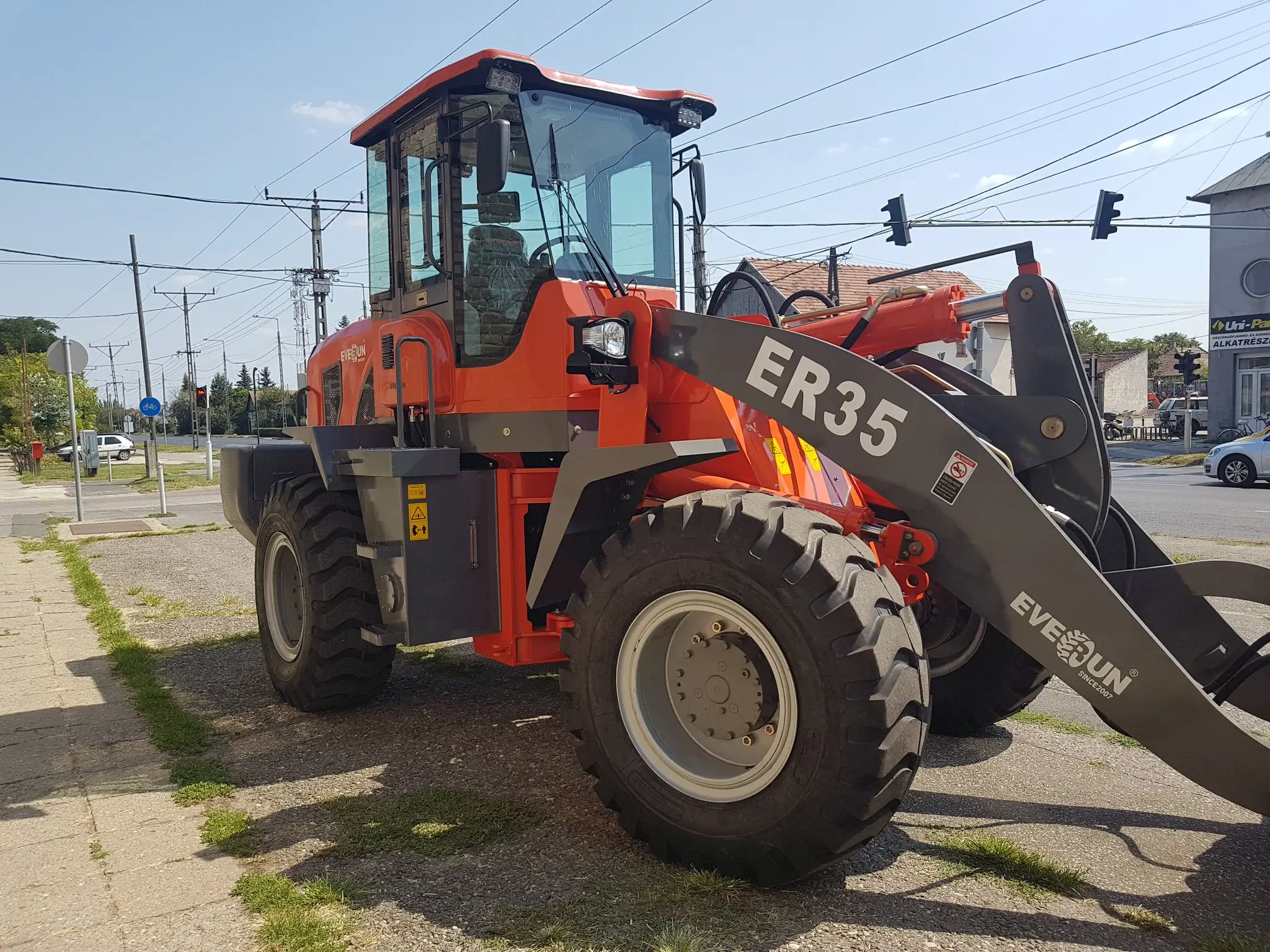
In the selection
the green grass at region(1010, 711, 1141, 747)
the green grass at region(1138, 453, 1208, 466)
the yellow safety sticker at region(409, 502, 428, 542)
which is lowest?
the green grass at region(1138, 453, 1208, 466)

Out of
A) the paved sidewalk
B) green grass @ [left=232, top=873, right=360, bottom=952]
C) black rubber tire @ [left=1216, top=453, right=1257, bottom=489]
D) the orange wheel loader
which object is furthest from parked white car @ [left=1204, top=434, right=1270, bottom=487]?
green grass @ [left=232, top=873, right=360, bottom=952]

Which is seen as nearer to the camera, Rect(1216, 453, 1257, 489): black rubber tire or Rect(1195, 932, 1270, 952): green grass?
Rect(1195, 932, 1270, 952): green grass

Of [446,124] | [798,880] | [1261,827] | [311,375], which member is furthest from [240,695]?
[1261,827]

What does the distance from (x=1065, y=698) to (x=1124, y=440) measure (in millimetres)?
44953

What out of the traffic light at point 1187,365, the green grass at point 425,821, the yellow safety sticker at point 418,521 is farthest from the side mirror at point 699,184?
the traffic light at point 1187,365

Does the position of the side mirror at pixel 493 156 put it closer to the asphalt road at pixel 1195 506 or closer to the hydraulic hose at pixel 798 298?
the hydraulic hose at pixel 798 298

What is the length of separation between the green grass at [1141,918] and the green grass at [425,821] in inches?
82.2

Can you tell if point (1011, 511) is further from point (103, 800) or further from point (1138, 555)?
point (103, 800)

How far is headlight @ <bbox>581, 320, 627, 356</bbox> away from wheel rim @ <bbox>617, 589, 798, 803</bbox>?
113cm

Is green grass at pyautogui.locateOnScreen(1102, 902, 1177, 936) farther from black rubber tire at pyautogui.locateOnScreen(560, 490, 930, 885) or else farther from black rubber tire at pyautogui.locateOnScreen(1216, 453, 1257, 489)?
black rubber tire at pyautogui.locateOnScreen(1216, 453, 1257, 489)

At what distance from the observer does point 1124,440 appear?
151 feet

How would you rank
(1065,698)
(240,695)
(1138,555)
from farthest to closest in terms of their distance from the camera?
(240,695) → (1065,698) → (1138,555)

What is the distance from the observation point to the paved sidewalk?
10.9 ft

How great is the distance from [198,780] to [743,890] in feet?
8.97
